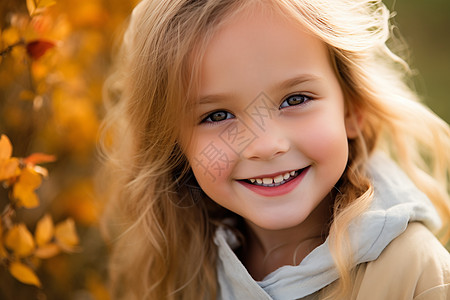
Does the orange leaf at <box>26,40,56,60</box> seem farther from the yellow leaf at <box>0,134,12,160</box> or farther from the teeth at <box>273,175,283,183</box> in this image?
the teeth at <box>273,175,283,183</box>

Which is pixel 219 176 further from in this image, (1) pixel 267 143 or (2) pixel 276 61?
(2) pixel 276 61

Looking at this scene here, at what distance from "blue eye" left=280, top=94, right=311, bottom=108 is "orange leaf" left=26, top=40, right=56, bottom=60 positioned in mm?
654

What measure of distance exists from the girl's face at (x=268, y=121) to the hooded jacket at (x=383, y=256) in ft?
0.46

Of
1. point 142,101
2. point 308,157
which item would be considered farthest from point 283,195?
point 142,101

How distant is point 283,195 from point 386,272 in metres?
0.32

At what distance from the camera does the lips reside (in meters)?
1.33

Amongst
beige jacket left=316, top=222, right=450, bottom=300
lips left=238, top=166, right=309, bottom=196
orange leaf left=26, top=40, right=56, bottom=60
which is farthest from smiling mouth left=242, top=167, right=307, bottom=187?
orange leaf left=26, top=40, right=56, bottom=60

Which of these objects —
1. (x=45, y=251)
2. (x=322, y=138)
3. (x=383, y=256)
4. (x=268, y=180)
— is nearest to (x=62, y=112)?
(x=45, y=251)

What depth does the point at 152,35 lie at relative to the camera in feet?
4.43

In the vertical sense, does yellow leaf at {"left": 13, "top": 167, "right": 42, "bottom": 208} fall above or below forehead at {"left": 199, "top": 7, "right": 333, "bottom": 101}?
below

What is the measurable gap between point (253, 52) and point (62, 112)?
91 cm

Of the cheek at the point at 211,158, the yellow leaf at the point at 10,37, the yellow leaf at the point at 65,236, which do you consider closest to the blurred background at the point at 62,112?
the yellow leaf at the point at 10,37

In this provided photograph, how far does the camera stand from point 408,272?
125 cm

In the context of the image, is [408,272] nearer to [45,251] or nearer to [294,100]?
[294,100]
